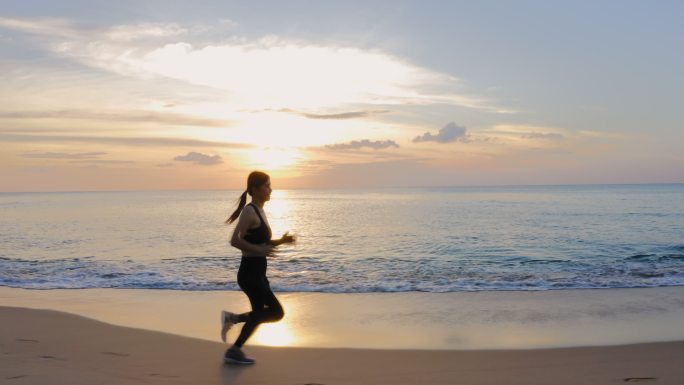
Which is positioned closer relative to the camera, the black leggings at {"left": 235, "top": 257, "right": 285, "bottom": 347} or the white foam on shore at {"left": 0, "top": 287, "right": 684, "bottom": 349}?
the black leggings at {"left": 235, "top": 257, "right": 285, "bottom": 347}

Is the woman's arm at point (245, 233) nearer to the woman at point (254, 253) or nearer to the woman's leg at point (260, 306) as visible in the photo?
the woman at point (254, 253)

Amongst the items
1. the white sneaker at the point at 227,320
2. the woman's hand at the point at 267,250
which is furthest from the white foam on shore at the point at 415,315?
the woman's hand at the point at 267,250

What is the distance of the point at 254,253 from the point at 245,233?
23 centimetres

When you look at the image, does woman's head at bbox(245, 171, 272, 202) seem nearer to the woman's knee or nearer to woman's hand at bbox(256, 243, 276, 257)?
woman's hand at bbox(256, 243, 276, 257)

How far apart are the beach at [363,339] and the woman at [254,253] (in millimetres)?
502

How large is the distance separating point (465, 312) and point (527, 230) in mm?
23219

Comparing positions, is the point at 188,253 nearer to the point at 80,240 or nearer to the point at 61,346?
the point at 80,240

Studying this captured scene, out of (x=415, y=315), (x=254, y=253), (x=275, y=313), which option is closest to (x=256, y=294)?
(x=275, y=313)

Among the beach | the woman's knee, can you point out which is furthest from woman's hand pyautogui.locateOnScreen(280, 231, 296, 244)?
the beach

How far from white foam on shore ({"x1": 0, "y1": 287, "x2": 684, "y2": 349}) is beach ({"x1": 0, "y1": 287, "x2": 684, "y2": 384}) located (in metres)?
0.03

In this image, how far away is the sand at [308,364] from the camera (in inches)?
215

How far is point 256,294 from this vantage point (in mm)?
5758

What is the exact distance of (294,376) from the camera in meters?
5.65

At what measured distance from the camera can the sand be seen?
17.9 ft
